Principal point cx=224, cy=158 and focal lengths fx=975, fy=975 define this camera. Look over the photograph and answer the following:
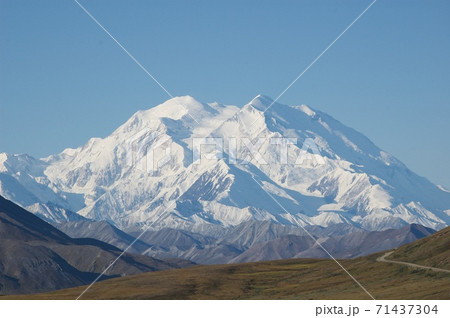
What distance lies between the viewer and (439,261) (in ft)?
650

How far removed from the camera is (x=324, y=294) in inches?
7456

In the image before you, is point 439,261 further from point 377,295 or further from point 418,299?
point 418,299
